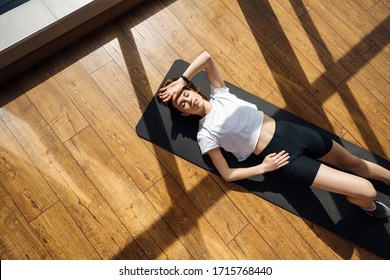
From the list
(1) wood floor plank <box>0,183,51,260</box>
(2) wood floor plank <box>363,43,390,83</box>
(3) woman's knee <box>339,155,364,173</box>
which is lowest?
(1) wood floor plank <box>0,183,51,260</box>

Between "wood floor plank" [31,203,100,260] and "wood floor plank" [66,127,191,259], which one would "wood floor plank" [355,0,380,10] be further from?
"wood floor plank" [31,203,100,260]

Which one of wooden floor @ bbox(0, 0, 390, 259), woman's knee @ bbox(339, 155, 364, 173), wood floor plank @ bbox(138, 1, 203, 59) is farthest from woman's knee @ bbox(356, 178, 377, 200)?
wood floor plank @ bbox(138, 1, 203, 59)

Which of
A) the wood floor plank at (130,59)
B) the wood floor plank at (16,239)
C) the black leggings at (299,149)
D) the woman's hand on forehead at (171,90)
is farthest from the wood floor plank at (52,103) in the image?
the black leggings at (299,149)

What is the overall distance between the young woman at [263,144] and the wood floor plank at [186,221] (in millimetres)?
348

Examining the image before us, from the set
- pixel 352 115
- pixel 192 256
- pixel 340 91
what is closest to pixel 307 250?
pixel 192 256

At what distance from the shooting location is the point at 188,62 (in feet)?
8.43

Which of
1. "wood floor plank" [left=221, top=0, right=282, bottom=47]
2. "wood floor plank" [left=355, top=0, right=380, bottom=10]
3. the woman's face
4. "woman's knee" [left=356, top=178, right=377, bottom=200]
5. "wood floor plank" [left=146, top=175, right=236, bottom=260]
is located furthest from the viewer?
"wood floor plank" [left=355, top=0, right=380, bottom=10]

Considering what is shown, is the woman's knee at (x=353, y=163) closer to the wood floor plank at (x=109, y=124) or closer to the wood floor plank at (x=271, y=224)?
the wood floor plank at (x=271, y=224)

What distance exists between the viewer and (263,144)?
2.07 m

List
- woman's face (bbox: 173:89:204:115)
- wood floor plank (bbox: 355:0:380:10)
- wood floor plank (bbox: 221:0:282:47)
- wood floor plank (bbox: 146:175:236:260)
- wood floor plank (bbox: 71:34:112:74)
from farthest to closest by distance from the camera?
1. wood floor plank (bbox: 355:0:380:10)
2. wood floor plank (bbox: 221:0:282:47)
3. wood floor plank (bbox: 71:34:112:74)
4. wood floor plank (bbox: 146:175:236:260)
5. woman's face (bbox: 173:89:204:115)

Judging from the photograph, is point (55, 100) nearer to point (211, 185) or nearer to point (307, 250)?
point (211, 185)

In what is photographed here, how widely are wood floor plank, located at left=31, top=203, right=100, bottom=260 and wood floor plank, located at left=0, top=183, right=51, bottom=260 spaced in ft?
0.14

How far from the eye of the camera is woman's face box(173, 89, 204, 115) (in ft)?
6.67

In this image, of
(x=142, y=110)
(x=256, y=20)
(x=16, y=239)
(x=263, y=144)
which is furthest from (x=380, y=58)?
(x=16, y=239)
